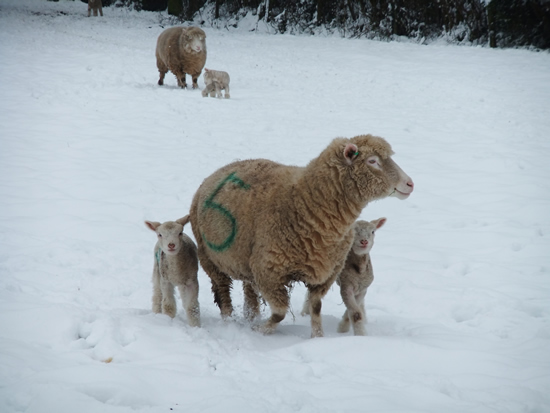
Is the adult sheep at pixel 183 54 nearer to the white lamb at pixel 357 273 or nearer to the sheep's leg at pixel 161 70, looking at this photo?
the sheep's leg at pixel 161 70

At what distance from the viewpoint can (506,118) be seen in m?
11.8

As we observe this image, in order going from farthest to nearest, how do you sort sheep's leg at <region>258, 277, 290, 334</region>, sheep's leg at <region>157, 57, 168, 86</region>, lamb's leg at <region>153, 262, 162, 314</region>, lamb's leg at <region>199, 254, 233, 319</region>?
sheep's leg at <region>157, 57, 168, 86</region>
lamb's leg at <region>153, 262, 162, 314</region>
lamb's leg at <region>199, 254, 233, 319</region>
sheep's leg at <region>258, 277, 290, 334</region>

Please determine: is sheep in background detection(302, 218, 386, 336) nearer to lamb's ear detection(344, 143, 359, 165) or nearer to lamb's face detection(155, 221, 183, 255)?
lamb's ear detection(344, 143, 359, 165)

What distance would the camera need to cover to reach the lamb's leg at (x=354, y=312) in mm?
4902

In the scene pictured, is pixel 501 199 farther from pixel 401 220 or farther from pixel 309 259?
pixel 309 259


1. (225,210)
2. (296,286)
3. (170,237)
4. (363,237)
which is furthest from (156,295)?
(363,237)

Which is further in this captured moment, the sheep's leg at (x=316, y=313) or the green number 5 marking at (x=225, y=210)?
the green number 5 marking at (x=225, y=210)

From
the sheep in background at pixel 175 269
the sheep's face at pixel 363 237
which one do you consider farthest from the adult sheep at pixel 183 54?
the sheep's face at pixel 363 237

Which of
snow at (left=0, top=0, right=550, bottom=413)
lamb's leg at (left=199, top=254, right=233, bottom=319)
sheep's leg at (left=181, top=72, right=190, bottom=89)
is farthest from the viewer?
sheep's leg at (left=181, top=72, right=190, bottom=89)

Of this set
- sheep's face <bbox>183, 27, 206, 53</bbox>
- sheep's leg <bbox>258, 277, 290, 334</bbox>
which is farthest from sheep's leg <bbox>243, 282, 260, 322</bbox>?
sheep's face <bbox>183, 27, 206, 53</bbox>

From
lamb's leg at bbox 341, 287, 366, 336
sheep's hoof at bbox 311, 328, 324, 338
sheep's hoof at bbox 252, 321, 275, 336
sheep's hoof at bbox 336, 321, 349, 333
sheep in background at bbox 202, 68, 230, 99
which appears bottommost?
sheep's hoof at bbox 336, 321, 349, 333

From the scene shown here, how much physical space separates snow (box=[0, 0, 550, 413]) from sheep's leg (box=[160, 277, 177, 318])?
0.27m

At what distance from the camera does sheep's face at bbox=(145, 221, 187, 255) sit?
16.5 feet

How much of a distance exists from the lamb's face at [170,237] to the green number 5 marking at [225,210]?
0.29 meters
